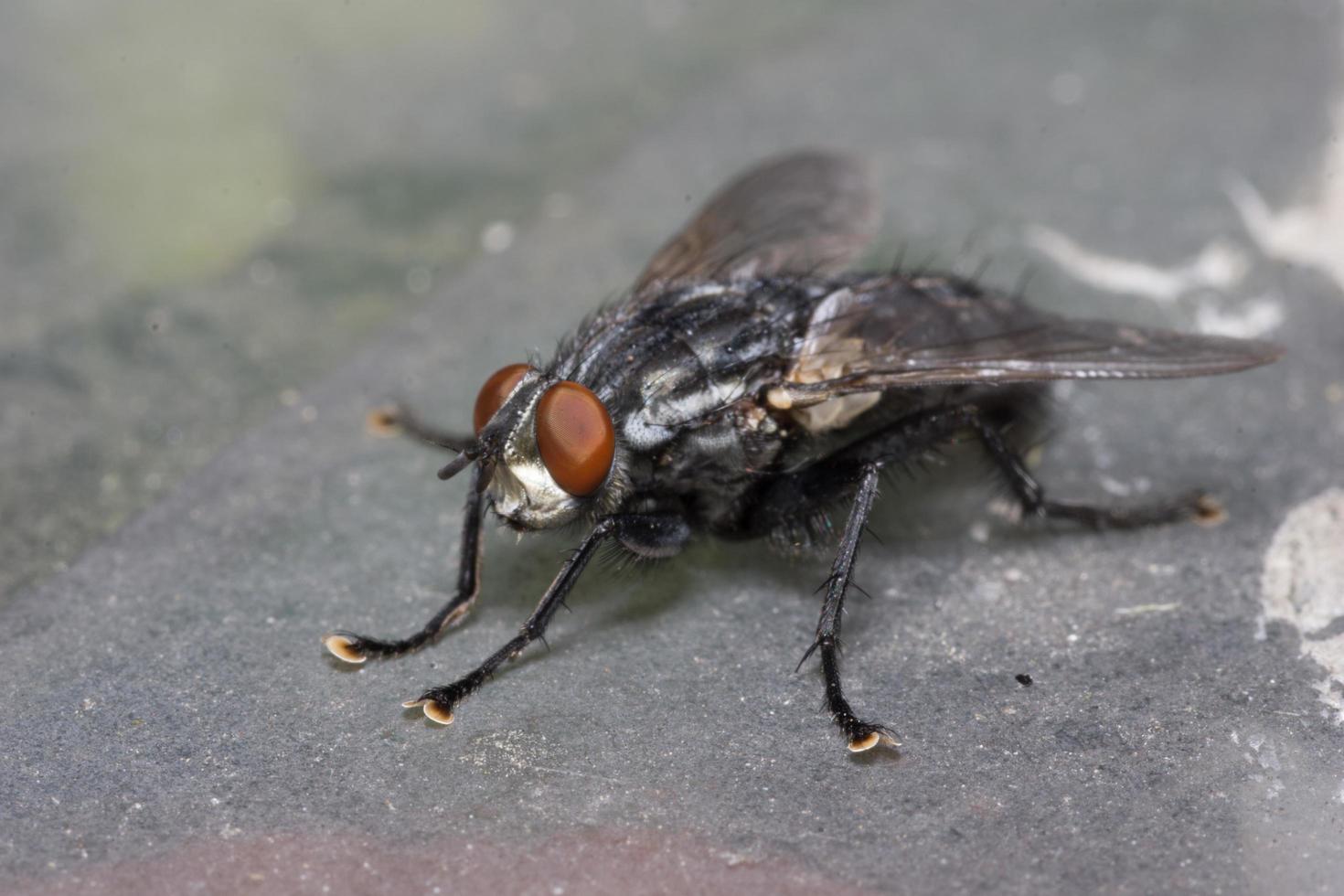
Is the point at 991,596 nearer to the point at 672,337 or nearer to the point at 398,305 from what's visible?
the point at 672,337

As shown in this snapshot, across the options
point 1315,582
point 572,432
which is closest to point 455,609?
point 572,432

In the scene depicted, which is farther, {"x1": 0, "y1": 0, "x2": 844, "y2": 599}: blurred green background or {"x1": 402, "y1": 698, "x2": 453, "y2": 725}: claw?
{"x1": 0, "y1": 0, "x2": 844, "y2": 599}: blurred green background

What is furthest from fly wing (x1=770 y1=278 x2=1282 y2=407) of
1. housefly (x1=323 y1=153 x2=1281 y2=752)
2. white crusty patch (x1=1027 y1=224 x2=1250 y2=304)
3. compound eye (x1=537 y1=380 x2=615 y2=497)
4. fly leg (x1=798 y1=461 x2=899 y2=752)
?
white crusty patch (x1=1027 y1=224 x2=1250 y2=304)

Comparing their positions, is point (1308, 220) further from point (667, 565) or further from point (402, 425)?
point (402, 425)

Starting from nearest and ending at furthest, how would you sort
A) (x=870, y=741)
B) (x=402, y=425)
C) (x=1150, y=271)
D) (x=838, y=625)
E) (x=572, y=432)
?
(x=870, y=741) < (x=572, y=432) < (x=838, y=625) < (x=402, y=425) < (x=1150, y=271)

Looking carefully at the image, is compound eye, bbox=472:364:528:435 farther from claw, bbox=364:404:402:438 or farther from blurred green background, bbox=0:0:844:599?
blurred green background, bbox=0:0:844:599

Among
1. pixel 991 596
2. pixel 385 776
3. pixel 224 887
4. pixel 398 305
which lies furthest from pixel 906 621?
pixel 398 305
